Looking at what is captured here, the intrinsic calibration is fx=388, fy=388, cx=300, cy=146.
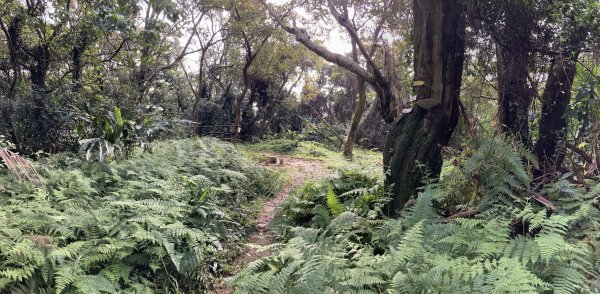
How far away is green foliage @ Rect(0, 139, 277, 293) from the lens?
3.04 m

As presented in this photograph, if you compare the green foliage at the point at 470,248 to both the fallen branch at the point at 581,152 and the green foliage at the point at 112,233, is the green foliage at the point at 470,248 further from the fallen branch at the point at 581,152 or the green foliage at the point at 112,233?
the fallen branch at the point at 581,152

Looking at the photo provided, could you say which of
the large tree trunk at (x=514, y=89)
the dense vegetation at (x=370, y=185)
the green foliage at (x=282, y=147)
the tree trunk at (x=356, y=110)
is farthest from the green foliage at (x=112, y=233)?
the green foliage at (x=282, y=147)

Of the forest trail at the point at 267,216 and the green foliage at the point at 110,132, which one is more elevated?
the green foliage at the point at 110,132

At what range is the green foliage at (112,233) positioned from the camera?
304cm

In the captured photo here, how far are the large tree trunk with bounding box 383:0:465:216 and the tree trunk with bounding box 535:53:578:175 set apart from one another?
3.53 feet

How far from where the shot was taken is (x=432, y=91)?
15.1 ft

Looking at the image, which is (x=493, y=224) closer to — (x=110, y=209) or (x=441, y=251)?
(x=441, y=251)

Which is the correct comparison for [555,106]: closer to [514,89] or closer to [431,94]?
[514,89]

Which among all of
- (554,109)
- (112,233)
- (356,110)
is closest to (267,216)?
(112,233)

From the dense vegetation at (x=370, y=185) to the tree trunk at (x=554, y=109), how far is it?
17 mm

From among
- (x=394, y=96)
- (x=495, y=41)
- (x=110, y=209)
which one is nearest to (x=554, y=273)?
(x=495, y=41)

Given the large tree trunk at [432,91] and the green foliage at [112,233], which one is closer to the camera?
the green foliage at [112,233]

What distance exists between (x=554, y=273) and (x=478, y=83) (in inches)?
134

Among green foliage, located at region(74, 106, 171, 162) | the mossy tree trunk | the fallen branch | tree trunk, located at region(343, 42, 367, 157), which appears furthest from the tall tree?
tree trunk, located at region(343, 42, 367, 157)
